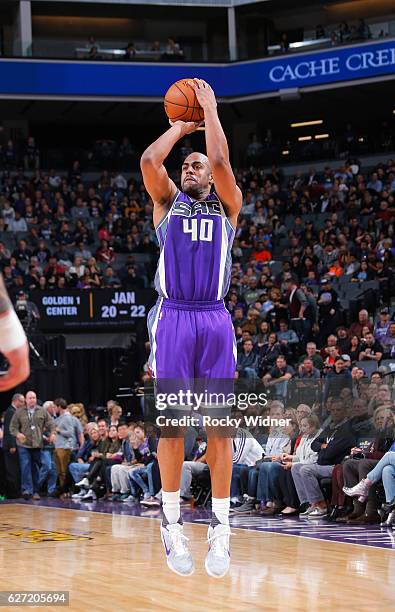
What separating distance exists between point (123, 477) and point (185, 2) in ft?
65.2

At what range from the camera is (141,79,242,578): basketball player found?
23.3 ft

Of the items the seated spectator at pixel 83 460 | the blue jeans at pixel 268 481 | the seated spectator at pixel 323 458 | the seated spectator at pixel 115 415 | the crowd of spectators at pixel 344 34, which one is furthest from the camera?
the crowd of spectators at pixel 344 34

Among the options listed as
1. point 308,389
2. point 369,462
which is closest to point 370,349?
point 308,389

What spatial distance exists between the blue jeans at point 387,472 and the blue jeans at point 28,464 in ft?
26.3

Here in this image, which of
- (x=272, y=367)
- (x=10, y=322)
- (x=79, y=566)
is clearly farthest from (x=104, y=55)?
(x=10, y=322)

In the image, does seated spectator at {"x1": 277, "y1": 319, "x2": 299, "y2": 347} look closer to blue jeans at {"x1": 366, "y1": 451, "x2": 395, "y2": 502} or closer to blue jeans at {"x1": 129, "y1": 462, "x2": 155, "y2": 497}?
blue jeans at {"x1": 129, "y1": 462, "x2": 155, "y2": 497}

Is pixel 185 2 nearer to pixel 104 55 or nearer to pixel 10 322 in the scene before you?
pixel 104 55

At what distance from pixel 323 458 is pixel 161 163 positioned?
7.77 metres

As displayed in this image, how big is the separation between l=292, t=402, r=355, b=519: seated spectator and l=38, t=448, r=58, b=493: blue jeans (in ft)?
20.9

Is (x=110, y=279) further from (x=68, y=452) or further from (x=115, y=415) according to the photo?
(x=115, y=415)

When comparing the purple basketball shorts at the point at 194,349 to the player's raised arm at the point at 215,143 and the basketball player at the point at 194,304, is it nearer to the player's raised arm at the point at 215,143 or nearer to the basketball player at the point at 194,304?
the basketball player at the point at 194,304

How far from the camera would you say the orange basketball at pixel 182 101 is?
7.03 m

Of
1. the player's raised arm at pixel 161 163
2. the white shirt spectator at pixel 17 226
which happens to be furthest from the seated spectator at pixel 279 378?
the white shirt spectator at pixel 17 226

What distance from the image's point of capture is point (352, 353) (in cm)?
1822
